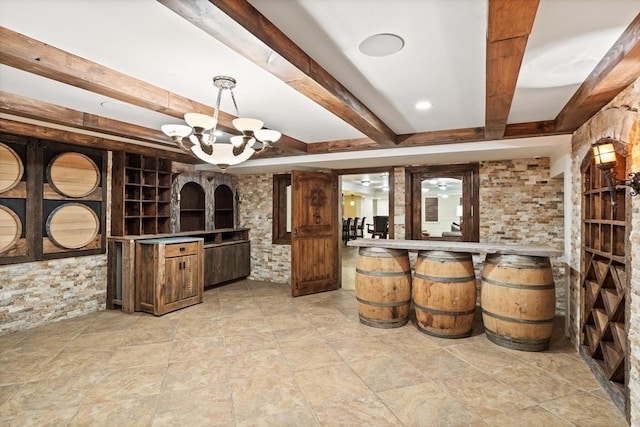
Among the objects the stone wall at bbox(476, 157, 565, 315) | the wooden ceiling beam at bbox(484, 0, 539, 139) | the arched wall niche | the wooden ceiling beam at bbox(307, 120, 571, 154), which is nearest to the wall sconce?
the wooden ceiling beam at bbox(484, 0, 539, 139)

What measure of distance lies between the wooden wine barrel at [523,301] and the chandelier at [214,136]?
2387mm

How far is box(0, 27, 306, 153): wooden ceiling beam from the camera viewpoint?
5.71 feet

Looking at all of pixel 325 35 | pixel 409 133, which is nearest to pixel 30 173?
pixel 325 35

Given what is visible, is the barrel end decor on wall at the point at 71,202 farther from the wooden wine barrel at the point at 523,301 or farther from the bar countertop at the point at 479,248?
the wooden wine barrel at the point at 523,301

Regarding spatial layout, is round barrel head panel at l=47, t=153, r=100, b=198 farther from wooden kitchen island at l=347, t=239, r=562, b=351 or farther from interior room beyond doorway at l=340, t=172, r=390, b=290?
interior room beyond doorway at l=340, t=172, r=390, b=290

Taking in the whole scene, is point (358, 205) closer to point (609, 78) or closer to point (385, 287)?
point (385, 287)

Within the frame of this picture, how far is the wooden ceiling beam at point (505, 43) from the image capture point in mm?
1211

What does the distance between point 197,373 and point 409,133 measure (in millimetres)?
3224

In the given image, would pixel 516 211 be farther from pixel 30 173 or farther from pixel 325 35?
pixel 30 173

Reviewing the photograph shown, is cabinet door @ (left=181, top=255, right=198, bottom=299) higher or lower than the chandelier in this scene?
lower

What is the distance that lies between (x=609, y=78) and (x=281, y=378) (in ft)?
9.47

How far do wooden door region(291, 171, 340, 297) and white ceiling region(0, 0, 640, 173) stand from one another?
1912 mm

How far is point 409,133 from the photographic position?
12.5ft

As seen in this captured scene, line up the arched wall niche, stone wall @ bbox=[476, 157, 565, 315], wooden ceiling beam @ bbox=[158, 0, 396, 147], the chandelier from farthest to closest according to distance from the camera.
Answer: the arched wall niche
stone wall @ bbox=[476, 157, 565, 315]
the chandelier
wooden ceiling beam @ bbox=[158, 0, 396, 147]
